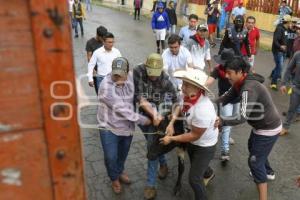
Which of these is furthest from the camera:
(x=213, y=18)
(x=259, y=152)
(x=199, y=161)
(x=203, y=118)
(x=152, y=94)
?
(x=213, y=18)

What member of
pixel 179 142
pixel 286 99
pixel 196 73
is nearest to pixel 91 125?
pixel 179 142

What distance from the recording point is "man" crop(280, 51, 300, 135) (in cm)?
581

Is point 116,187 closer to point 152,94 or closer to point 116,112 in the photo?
point 116,112

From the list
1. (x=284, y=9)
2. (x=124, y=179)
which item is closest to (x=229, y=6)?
(x=284, y=9)

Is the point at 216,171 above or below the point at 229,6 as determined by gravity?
below

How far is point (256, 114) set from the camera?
382 centimetres

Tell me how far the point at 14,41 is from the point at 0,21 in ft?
0.20

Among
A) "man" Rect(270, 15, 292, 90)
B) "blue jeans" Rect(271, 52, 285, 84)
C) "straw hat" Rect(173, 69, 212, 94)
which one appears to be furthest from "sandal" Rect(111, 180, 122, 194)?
"blue jeans" Rect(271, 52, 285, 84)

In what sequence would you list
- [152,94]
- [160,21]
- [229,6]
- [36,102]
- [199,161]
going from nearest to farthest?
[36,102] < [199,161] < [152,94] < [160,21] < [229,6]

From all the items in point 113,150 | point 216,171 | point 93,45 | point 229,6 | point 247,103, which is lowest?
point 216,171

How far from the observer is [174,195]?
451 cm

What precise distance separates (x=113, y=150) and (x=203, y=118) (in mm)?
1287

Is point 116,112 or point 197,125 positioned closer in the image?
point 197,125

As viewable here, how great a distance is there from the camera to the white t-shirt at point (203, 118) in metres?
3.45
